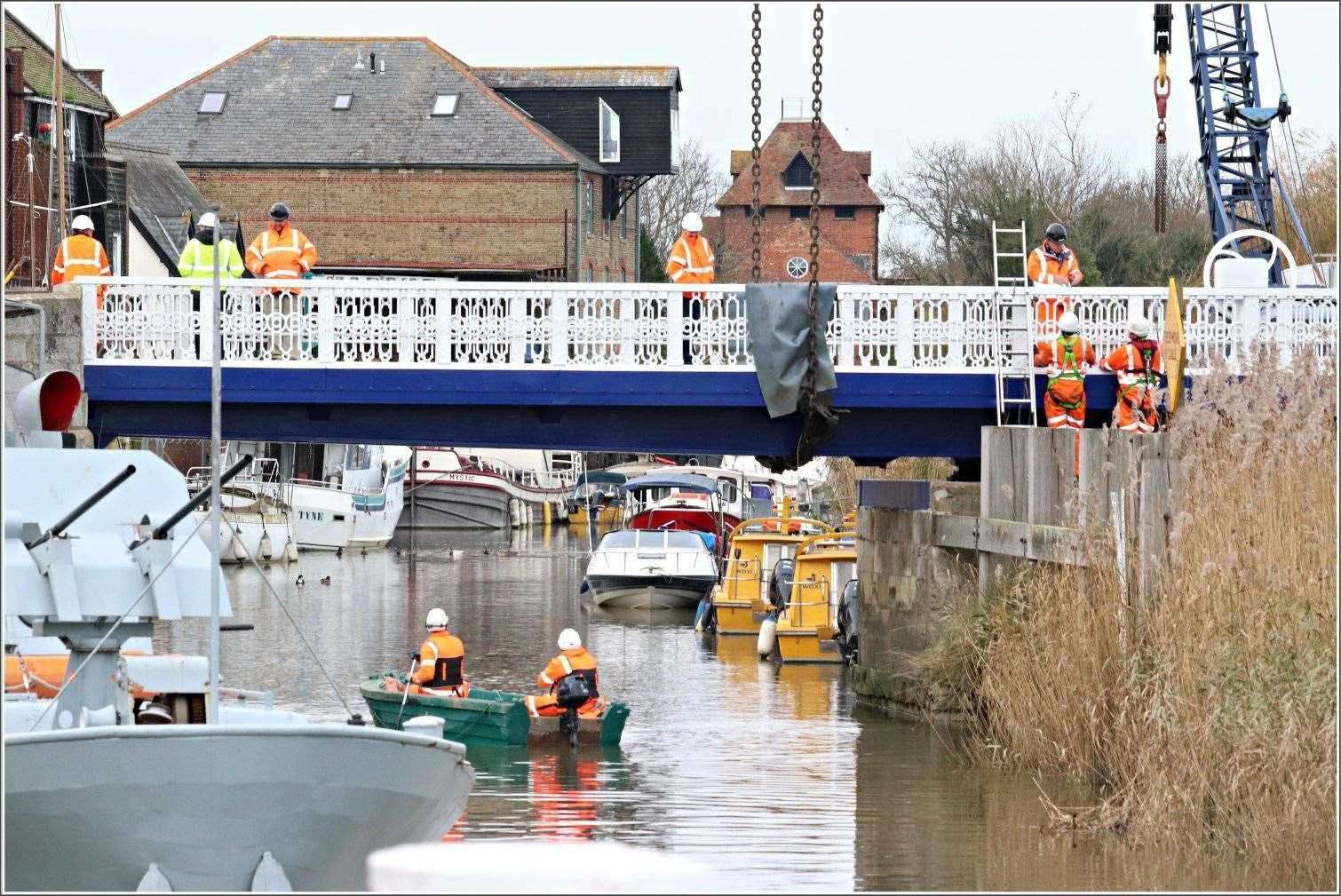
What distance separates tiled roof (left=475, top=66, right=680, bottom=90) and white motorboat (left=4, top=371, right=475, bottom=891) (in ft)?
167

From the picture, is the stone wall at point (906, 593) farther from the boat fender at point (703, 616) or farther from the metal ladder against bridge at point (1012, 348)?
the boat fender at point (703, 616)

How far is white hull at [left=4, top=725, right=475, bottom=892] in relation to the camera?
37.7 feet

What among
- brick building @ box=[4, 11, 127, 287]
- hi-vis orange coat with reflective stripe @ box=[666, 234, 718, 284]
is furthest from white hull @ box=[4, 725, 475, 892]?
brick building @ box=[4, 11, 127, 287]

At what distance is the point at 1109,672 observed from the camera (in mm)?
18047

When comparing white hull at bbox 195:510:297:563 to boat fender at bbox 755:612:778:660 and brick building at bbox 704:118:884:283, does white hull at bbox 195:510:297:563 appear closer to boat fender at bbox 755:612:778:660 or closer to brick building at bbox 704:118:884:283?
boat fender at bbox 755:612:778:660

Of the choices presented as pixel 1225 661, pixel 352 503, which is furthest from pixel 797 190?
pixel 1225 661

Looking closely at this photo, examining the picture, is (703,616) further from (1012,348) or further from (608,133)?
(608,133)

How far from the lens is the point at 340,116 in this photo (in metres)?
62.0

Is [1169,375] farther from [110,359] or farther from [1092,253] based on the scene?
[1092,253]

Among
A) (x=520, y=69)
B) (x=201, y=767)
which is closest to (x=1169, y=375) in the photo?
(x=201, y=767)

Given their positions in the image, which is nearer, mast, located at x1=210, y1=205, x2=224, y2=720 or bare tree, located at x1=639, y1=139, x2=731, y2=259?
mast, located at x1=210, y1=205, x2=224, y2=720

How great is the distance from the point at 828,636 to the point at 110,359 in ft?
43.1

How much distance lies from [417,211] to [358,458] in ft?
28.3

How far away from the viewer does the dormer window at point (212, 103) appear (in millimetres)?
63062
